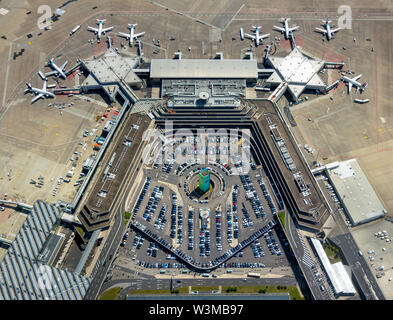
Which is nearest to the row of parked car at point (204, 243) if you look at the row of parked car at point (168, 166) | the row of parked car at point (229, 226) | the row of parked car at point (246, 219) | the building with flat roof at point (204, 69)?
the row of parked car at point (229, 226)

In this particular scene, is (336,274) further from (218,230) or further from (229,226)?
(218,230)

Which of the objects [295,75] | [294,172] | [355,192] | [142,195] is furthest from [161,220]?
[295,75]

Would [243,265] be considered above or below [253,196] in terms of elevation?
below

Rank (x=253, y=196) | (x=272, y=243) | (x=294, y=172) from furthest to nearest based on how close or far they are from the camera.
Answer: (x=253, y=196) < (x=294, y=172) < (x=272, y=243)

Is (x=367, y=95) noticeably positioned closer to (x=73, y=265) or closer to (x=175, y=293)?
(x=175, y=293)

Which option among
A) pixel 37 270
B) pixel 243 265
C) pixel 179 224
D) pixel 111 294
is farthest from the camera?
pixel 179 224

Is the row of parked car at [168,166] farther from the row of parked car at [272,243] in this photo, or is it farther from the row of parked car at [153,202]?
the row of parked car at [272,243]
